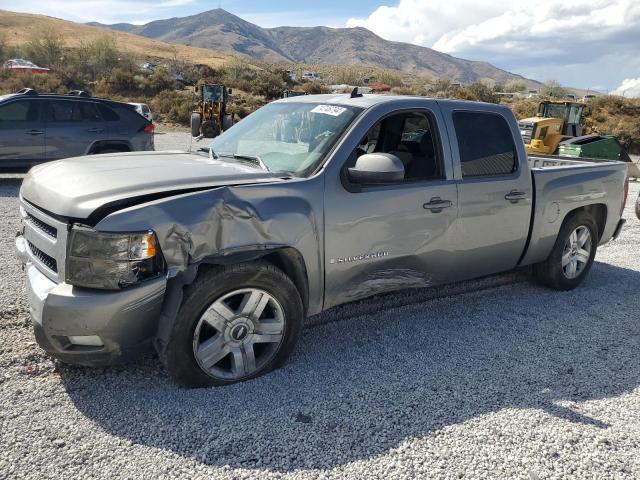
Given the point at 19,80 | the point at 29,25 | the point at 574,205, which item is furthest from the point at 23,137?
the point at 29,25

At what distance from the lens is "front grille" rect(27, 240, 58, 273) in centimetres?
319

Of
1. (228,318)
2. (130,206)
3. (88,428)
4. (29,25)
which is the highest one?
(29,25)

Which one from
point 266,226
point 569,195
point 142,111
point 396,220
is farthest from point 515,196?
point 142,111

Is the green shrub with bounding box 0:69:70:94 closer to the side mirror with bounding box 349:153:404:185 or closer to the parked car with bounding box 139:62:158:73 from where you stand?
the parked car with bounding box 139:62:158:73

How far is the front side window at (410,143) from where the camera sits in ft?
14.2

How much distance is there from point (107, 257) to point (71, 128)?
8.38m

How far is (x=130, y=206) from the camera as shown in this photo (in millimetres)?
3039

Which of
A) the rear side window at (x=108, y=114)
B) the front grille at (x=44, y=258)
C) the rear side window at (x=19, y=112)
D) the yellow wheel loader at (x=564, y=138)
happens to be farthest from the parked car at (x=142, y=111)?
the yellow wheel loader at (x=564, y=138)

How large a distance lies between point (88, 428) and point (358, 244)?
1.99 meters

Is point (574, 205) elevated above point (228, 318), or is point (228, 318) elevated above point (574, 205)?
point (574, 205)

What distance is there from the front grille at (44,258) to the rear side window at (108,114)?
7.65 meters

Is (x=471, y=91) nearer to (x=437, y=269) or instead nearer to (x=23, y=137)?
(x=23, y=137)

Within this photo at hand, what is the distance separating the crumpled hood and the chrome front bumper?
0.45 metres

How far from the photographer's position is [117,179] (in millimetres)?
3291
